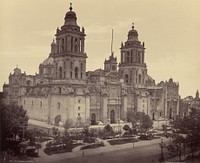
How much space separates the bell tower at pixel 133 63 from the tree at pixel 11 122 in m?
18.0

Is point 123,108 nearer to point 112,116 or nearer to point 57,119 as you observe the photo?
point 112,116

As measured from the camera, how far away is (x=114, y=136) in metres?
24.2

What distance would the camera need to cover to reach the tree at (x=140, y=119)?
26.7 metres

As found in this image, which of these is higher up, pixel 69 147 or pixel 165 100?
pixel 165 100

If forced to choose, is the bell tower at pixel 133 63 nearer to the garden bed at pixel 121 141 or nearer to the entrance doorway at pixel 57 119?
the entrance doorway at pixel 57 119

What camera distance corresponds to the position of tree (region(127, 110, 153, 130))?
26.7 meters

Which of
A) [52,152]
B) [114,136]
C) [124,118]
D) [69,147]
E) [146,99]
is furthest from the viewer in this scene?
[146,99]

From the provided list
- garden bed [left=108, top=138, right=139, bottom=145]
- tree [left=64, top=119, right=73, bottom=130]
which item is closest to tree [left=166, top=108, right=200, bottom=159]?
garden bed [left=108, top=138, right=139, bottom=145]

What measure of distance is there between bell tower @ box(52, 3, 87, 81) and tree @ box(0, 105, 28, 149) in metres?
9.55

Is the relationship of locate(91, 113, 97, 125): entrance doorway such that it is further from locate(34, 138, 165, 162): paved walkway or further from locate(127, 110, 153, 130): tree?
locate(34, 138, 165, 162): paved walkway

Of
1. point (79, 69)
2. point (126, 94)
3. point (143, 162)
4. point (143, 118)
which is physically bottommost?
point (143, 162)

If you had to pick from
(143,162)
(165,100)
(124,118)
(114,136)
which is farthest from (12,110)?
(165,100)

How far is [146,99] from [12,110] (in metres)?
19.6

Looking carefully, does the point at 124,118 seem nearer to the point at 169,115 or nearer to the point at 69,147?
the point at 169,115
